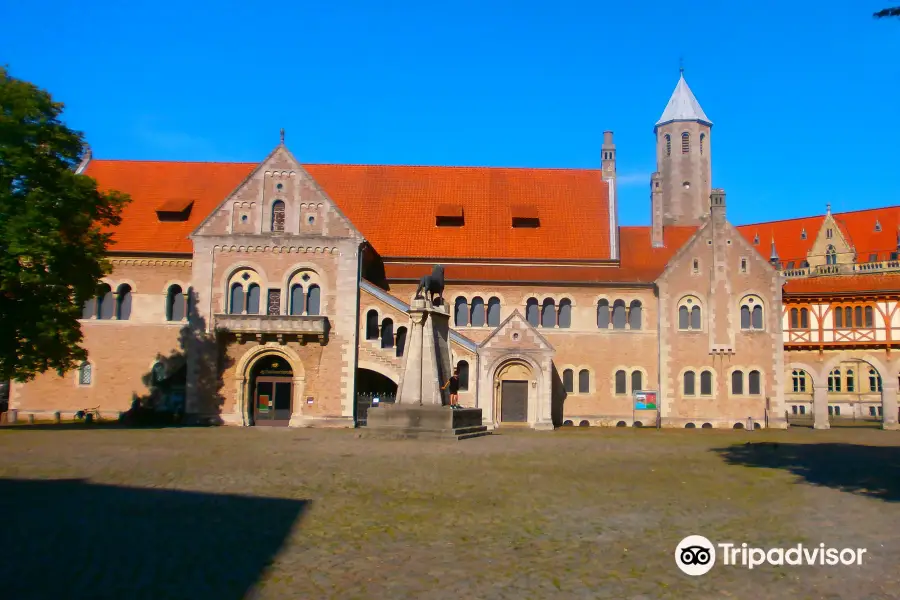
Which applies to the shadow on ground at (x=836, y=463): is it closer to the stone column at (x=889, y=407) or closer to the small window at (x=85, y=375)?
the stone column at (x=889, y=407)

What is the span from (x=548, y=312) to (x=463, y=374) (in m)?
6.57

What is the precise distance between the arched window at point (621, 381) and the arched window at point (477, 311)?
7.59m

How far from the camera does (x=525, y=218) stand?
4584 cm

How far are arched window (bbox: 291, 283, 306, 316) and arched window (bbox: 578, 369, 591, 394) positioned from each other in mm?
14716

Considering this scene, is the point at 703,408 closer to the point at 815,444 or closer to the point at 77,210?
the point at 815,444

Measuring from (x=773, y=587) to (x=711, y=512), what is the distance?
421 centimetres

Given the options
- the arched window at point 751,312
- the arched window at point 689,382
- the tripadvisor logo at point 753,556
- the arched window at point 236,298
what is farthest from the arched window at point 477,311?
the tripadvisor logo at point 753,556

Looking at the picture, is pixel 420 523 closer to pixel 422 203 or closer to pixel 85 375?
pixel 85 375

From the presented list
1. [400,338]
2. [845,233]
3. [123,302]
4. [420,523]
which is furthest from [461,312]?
[845,233]

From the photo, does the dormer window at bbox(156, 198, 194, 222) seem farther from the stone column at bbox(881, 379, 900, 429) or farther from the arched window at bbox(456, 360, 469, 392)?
the stone column at bbox(881, 379, 900, 429)

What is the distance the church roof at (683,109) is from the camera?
7144 centimetres

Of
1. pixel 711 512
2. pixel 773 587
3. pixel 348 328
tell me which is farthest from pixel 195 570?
pixel 348 328

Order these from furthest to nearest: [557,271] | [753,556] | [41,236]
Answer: [557,271] < [41,236] < [753,556]

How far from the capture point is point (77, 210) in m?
29.8
